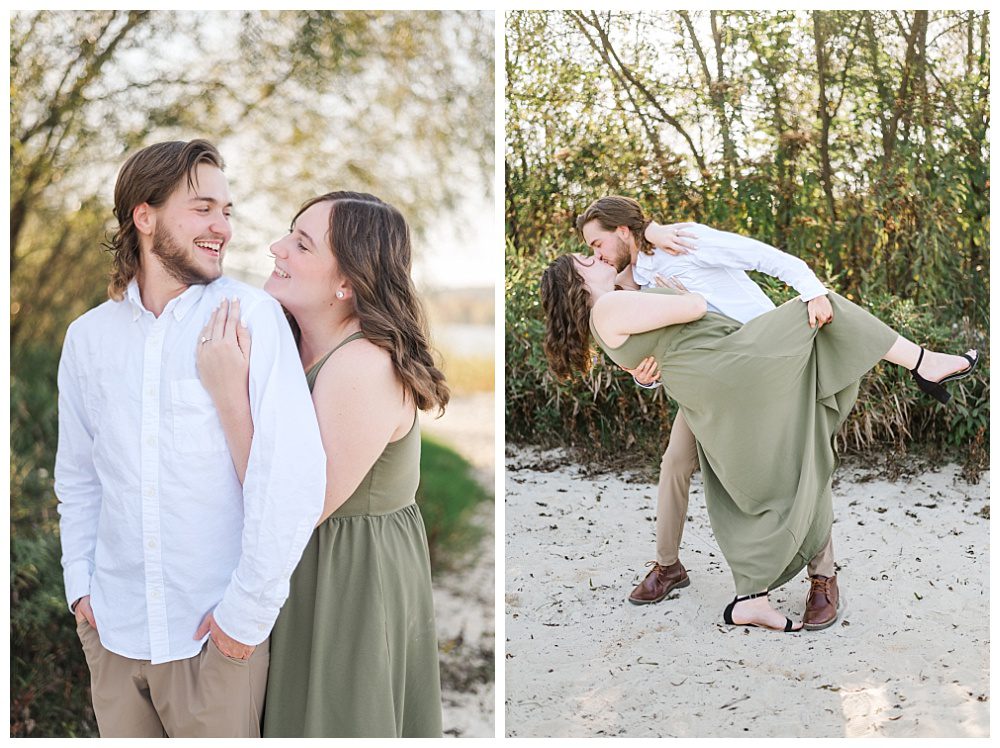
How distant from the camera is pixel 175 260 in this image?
181cm

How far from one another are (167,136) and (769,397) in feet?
8.04

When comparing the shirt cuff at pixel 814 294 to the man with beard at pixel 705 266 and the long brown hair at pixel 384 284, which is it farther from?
the long brown hair at pixel 384 284

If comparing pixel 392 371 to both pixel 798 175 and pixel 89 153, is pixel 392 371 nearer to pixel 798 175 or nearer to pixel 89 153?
pixel 89 153

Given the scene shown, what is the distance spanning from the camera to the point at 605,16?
415 centimetres

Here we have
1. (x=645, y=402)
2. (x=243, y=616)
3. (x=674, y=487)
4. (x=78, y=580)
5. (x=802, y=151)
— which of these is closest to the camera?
(x=243, y=616)

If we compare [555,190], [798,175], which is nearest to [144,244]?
[555,190]

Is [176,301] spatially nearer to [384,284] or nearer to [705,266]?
A: [384,284]

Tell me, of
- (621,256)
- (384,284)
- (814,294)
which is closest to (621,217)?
(621,256)

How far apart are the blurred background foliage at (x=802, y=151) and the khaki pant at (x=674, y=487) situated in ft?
4.31

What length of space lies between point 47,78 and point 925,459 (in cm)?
403

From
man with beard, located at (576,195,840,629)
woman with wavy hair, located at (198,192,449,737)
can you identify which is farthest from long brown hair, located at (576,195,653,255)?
woman with wavy hair, located at (198,192,449,737)

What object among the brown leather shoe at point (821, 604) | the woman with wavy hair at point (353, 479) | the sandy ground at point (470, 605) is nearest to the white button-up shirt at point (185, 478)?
the woman with wavy hair at point (353, 479)

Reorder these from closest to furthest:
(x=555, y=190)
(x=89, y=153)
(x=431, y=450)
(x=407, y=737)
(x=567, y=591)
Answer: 1. (x=407, y=737)
2. (x=567, y=591)
3. (x=89, y=153)
4. (x=431, y=450)
5. (x=555, y=190)

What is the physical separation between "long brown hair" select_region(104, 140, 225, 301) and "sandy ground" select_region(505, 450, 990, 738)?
5.38ft
